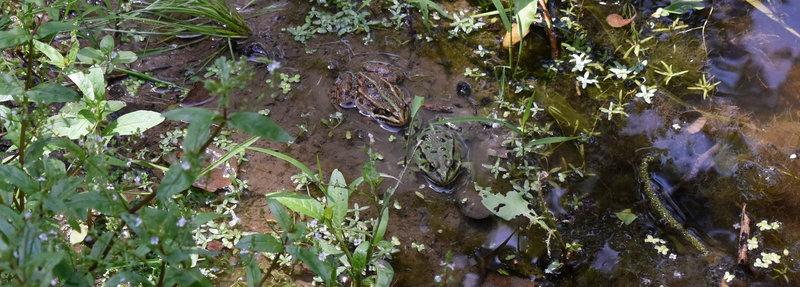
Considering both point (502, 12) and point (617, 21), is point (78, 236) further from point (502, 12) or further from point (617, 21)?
point (617, 21)

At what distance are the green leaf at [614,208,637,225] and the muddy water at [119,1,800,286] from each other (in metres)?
0.04

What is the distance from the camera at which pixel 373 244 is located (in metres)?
3.02

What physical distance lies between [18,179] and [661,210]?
10.9ft

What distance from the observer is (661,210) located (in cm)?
366

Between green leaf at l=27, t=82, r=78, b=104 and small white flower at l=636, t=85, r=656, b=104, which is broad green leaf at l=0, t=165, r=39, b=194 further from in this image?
small white flower at l=636, t=85, r=656, b=104

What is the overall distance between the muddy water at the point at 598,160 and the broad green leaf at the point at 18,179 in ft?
4.83

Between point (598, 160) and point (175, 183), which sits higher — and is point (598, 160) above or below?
below

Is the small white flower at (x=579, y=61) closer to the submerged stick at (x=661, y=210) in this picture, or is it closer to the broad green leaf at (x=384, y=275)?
the submerged stick at (x=661, y=210)

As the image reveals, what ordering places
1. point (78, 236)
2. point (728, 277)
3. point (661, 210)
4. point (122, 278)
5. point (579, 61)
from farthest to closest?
point (579, 61)
point (661, 210)
point (728, 277)
point (78, 236)
point (122, 278)

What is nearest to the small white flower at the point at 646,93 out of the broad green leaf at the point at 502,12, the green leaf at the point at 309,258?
the broad green leaf at the point at 502,12

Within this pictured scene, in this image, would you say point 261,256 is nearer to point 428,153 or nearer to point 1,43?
point 428,153

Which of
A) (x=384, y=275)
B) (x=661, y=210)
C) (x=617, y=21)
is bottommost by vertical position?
(x=661, y=210)

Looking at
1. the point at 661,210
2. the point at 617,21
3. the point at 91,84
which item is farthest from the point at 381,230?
the point at 617,21

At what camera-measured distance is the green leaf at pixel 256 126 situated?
1.95 metres
